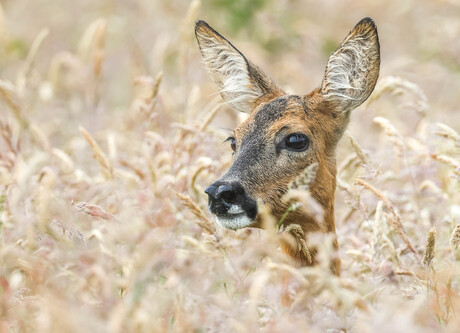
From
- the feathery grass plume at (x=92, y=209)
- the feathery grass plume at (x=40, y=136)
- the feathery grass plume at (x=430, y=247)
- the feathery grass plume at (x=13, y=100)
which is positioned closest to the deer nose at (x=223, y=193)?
the feathery grass plume at (x=92, y=209)

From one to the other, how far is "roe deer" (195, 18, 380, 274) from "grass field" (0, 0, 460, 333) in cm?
19

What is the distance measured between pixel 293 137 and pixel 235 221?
0.80 metres

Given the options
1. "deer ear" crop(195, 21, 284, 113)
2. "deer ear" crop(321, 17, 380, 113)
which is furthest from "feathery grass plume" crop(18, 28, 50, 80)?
"deer ear" crop(321, 17, 380, 113)

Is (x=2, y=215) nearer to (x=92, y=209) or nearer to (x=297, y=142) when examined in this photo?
(x=92, y=209)

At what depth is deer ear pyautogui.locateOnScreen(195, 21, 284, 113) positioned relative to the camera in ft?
17.4

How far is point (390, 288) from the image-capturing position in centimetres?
380

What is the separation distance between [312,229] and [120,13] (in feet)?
29.5

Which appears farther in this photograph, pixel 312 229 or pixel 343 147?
pixel 343 147

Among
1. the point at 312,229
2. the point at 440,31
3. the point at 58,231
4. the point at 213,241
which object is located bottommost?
the point at 58,231

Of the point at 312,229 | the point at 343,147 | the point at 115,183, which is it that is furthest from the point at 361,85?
the point at 343,147

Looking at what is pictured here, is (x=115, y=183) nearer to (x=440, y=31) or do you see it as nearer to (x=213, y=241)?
(x=213, y=241)

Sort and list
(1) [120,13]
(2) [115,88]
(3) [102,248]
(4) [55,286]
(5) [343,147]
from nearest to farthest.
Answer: (4) [55,286], (3) [102,248], (5) [343,147], (2) [115,88], (1) [120,13]

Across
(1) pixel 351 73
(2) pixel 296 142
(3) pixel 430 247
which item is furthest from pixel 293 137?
(3) pixel 430 247

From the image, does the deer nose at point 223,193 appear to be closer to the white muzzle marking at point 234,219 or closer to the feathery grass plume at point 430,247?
the white muzzle marking at point 234,219
